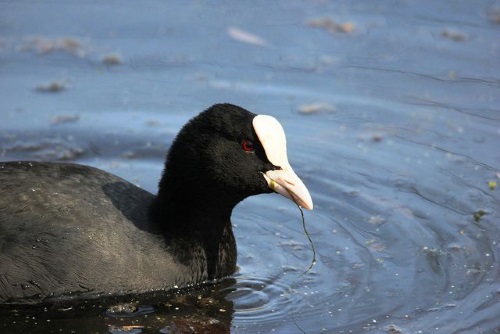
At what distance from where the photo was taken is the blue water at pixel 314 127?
673 cm

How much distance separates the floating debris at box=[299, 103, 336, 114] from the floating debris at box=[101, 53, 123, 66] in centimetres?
183

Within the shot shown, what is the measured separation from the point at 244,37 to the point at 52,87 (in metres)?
1.98

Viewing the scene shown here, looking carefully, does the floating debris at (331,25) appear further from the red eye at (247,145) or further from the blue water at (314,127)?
the red eye at (247,145)

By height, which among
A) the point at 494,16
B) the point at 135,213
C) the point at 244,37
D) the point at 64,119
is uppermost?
the point at 494,16

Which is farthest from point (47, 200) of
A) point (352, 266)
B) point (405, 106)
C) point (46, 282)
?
point (405, 106)

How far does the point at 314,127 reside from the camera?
9062 mm

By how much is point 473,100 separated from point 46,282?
446cm

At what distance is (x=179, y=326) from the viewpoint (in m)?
6.51

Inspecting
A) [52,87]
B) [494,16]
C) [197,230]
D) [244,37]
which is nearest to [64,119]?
[52,87]

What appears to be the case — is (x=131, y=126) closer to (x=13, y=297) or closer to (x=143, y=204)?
(x=143, y=204)

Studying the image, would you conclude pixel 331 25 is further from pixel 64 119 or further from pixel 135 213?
pixel 135 213

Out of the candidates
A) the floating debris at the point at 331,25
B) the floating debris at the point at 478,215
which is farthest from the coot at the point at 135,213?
the floating debris at the point at 331,25

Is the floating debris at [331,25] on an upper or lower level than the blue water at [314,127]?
upper

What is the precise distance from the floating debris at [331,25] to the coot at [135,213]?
4061 mm
